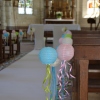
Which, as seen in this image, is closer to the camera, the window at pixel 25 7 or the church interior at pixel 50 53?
the church interior at pixel 50 53

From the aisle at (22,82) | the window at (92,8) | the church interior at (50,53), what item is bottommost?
the aisle at (22,82)

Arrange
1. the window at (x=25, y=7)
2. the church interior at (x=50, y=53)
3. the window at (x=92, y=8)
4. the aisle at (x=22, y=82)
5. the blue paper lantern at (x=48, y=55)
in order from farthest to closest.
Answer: the window at (x=25, y=7), the window at (x=92, y=8), the aisle at (x=22, y=82), the church interior at (x=50, y=53), the blue paper lantern at (x=48, y=55)

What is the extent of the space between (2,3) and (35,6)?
1.89m

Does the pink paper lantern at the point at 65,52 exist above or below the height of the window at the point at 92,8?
below

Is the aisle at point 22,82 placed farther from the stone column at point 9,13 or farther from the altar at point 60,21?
the stone column at point 9,13

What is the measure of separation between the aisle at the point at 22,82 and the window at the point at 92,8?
348 inches

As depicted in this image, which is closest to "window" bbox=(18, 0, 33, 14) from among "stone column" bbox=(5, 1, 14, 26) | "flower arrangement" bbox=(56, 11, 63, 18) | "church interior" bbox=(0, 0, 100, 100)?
"church interior" bbox=(0, 0, 100, 100)

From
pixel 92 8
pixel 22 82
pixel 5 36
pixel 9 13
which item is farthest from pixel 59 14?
pixel 22 82

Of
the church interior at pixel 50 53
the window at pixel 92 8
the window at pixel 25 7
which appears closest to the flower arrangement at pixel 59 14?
the church interior at pixel 50 53

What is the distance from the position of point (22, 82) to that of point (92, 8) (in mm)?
11110

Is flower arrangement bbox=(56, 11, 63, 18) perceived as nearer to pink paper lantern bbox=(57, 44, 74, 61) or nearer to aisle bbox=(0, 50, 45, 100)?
aisle bbox=(0, 50, 45, 100)

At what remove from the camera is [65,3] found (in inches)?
581

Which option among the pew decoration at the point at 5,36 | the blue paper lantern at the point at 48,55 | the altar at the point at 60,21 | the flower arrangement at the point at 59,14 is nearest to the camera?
the blue paper lantern at the point at 48,55

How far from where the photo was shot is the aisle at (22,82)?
12.8ft
